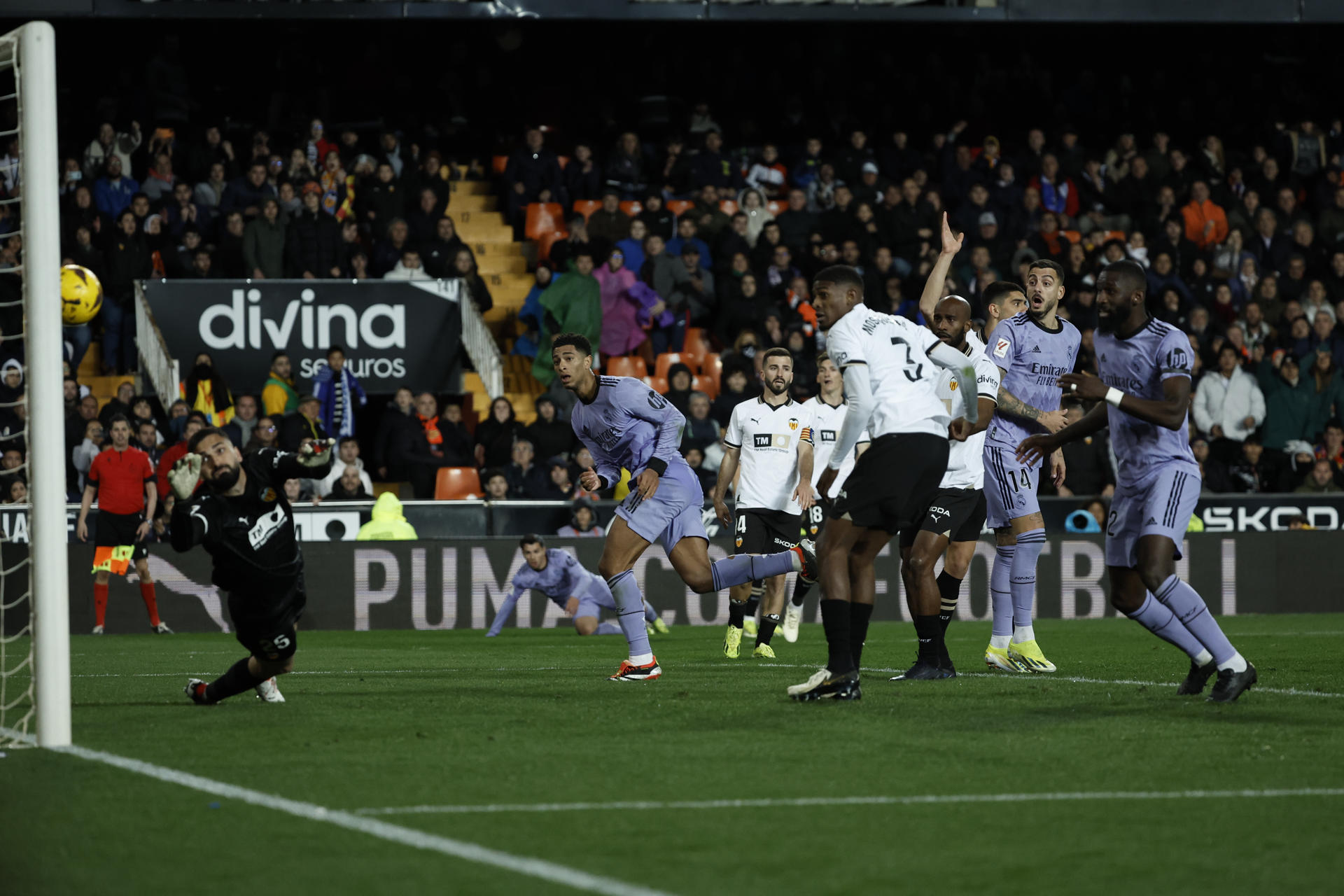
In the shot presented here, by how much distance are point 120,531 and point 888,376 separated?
39.8 ft

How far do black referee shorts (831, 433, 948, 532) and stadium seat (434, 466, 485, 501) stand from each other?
12313mm

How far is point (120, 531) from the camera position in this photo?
61.1 feet

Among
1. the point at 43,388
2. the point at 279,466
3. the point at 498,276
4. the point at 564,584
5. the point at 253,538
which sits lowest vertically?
the point at 564,584

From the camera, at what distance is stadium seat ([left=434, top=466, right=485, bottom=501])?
2070 centimetres

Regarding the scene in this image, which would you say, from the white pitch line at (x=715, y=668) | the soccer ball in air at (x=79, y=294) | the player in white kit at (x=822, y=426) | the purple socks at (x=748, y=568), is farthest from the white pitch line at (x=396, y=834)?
the player in white kit at (x=822, y=426)

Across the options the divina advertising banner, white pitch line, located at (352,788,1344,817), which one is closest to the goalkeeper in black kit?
white pitch line, located at (352,788,1344,817)

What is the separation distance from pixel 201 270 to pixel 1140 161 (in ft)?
44.5

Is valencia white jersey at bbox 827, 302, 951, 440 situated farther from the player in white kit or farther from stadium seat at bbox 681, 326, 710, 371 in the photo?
stadium seat at bbox 681, 326, 710, 371

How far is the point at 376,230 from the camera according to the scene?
23.0 m

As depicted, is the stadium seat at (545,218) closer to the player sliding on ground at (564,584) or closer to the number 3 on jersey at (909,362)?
the player sliding on ground at (564,584)

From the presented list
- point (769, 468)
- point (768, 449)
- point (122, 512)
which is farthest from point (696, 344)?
point (769, 468)

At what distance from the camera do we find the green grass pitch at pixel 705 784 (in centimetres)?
452

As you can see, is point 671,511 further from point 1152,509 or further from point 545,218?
point 545,218

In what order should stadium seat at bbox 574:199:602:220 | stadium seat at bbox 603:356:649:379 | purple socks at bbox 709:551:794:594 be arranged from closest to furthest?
1. purple socks at bbox 709:551:794:594
2. stadium seat at bbox 603:356:649:379
3. stadium seat at bbox 574:199:602:220
